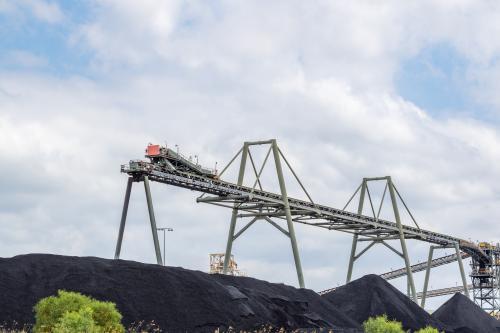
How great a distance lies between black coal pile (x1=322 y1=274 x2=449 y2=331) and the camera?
51.1 meters

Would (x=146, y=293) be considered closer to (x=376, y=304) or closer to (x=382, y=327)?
(x=382, y=327)

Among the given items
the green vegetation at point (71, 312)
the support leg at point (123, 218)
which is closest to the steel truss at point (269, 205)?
the support leg at point (123, 218)

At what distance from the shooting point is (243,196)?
52.0m

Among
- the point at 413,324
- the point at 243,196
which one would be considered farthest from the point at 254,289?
the point at 413,324

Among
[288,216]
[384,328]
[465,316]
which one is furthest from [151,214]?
[465,316]

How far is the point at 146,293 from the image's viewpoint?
123ft

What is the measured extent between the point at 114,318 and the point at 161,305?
21.9 feet

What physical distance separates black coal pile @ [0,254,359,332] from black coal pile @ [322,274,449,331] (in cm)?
965

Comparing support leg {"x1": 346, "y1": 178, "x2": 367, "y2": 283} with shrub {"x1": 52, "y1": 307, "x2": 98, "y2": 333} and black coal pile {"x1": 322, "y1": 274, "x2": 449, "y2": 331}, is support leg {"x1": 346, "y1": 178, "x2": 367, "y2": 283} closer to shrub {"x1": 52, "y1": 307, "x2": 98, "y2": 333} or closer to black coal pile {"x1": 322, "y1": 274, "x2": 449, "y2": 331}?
black coal pile {"x1": 322, "y1": 274, "x2": 449, "y2": 331}

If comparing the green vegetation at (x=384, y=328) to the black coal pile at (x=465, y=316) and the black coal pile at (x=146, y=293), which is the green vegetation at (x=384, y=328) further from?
the black coal pile at (x=465, y=316)

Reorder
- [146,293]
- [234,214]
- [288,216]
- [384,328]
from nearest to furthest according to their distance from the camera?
1. [146,293]
2. [384,328]
3. [288,216]
4. [234,214]

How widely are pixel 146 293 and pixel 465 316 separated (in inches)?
→ 1225

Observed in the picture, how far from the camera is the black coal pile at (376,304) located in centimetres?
5112

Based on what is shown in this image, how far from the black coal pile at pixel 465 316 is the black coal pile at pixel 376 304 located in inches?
225
